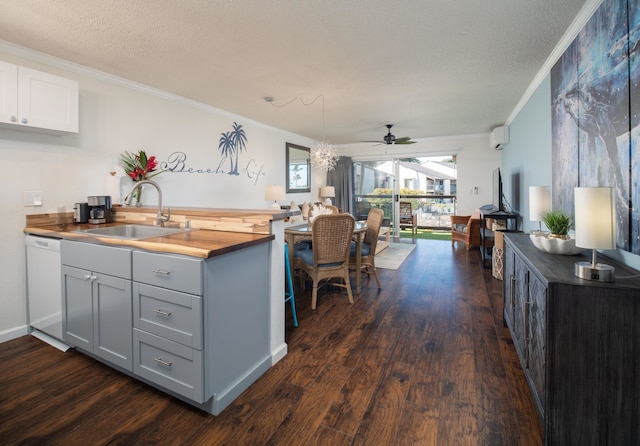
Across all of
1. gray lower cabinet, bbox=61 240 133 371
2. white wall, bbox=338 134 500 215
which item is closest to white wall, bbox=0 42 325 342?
gray lower cabinet, bbox=61 240 133 371

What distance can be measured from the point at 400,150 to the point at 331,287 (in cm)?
483

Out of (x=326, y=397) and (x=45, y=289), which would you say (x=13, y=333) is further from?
(x=326, y=397)

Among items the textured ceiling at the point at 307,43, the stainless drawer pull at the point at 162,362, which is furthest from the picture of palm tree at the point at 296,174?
the stainless drawer pull at the point at 162,362

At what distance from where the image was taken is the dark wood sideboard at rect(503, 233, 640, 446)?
4.06 feet

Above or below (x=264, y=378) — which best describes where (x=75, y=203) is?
above

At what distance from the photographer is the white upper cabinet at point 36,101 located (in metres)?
2.29

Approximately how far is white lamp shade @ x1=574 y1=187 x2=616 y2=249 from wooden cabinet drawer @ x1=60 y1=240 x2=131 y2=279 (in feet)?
7.58

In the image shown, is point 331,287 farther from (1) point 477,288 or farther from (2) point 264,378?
(2) point 264,378

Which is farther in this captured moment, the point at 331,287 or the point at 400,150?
the point at 400,150

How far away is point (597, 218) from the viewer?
1.34 m

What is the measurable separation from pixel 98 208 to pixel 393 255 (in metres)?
4.49

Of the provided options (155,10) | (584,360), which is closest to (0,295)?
(155,10)

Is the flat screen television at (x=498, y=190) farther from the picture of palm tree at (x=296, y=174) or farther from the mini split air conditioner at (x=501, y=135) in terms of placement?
the picture of palm tree at (x=296, y=174)

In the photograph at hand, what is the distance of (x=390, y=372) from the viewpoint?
209 cm
